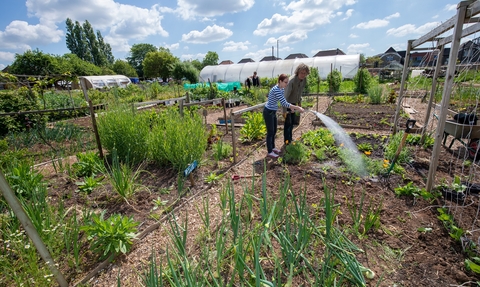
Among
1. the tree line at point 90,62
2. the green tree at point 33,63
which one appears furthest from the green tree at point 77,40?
the green tree at point 33,63

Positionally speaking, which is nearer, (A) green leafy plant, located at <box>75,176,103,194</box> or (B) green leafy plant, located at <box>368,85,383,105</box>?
(A) green leafy plant, located at <box>75,176,103,194</box>

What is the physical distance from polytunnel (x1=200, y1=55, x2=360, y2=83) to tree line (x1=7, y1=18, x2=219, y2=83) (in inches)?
248

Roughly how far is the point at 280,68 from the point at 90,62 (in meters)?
44.5

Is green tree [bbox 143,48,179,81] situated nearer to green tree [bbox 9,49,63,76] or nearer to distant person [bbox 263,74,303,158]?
green tree [bbox 9,49,63,76]

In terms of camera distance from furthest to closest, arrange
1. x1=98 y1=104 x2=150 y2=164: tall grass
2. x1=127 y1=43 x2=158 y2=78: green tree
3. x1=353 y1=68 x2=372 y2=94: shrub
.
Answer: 1. x1=127 y1=43 x2=158 y2=78: green tree
2. x1=353 y1=68 x2=372 y2=94: shrub
3. x1=98 y1=104 x2=150 y2=164: tall grass

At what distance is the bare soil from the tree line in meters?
26.2

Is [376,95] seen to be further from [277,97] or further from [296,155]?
[296,155]

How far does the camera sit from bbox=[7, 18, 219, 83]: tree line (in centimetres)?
2738

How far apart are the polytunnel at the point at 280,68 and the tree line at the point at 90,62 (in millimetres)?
6304

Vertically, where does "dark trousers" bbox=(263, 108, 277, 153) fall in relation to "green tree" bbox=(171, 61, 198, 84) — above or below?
below

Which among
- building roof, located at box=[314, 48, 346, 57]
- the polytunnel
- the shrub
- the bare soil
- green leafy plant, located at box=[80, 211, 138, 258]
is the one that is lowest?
the bare soil

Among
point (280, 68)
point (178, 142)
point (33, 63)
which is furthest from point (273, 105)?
point (33, 63)

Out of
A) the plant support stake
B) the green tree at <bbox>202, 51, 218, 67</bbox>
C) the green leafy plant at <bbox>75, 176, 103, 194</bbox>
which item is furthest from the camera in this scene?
the green tree at <bbox>202, 51, 218, 67</bbox>

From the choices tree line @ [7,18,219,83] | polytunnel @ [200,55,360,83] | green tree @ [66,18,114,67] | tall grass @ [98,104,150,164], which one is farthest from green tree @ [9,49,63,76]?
tall grass @ [98,104,150,164]
